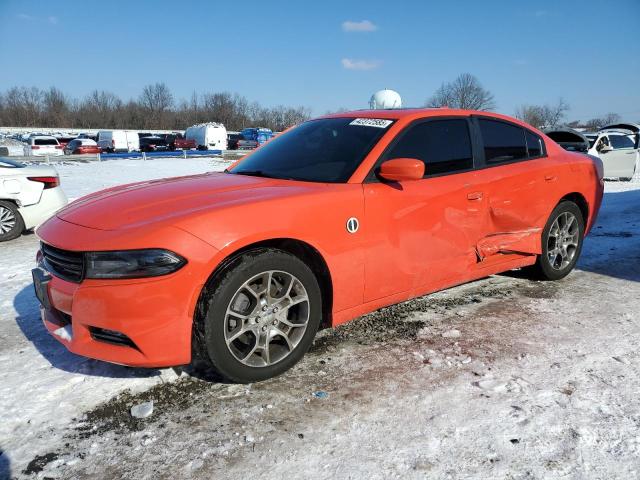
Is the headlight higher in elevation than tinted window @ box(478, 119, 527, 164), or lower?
lower

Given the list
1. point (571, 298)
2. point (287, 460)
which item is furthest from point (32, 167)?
point (571, 298)

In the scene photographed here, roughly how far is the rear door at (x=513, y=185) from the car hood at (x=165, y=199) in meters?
1.66

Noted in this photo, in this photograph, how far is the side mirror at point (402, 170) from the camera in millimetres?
2961

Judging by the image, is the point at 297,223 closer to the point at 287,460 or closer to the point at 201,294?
Answer: the point at 201,294

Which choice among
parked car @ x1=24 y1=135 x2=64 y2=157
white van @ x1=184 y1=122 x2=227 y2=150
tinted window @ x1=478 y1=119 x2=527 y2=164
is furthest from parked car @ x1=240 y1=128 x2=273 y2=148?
tinted window @ x1=478 y1=119 x2=527 y2=164

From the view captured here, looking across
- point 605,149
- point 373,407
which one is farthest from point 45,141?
point 373,407

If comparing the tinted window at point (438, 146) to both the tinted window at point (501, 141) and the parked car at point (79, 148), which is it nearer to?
the tinted window at point (501, 141)

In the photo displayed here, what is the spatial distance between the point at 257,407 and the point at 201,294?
66 centimetres

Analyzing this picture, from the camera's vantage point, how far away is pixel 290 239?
274 cm

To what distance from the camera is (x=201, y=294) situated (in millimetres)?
2471

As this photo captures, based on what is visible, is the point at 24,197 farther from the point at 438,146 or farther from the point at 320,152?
the point at 438,146

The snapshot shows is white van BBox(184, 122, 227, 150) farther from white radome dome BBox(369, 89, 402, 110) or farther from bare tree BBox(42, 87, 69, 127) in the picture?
bare tree BBox(42, 87, 69, 127)

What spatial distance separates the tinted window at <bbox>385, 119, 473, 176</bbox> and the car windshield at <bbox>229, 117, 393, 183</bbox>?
19cm

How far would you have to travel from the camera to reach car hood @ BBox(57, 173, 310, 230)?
102 inches
